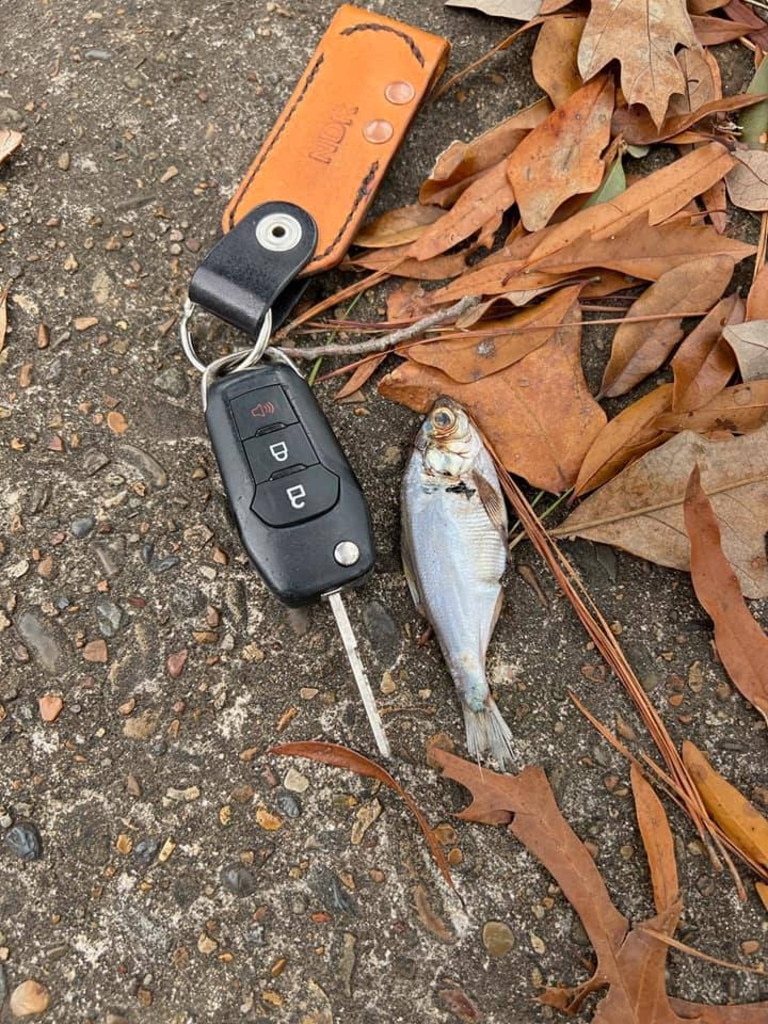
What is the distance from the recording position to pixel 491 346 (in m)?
1.79

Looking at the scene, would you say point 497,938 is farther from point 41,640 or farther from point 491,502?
point 41,640

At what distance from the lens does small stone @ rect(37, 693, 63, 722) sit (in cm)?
164

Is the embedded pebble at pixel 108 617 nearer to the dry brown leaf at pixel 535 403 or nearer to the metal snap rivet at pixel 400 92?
the dry brown leaf at pixel 535 403

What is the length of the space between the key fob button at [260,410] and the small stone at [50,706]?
1.91 ft

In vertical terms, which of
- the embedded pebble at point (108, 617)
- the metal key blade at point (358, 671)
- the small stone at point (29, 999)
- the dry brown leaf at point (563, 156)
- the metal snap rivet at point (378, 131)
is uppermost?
the metal snap rivet at point (378, 131)

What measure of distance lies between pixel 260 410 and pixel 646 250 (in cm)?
83

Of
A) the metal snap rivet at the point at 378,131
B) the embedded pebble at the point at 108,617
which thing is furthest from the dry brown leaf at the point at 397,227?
the embedded pebble at the point at 108,617

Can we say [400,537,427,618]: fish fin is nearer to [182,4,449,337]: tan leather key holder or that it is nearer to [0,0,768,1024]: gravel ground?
[0,0,768,1024]: gravel ground

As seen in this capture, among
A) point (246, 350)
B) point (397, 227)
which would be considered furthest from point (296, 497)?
point (397, 227)

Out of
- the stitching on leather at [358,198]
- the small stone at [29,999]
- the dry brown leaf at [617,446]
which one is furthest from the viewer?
the stitching on leather at [358,198]

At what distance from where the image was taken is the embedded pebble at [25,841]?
1569mm

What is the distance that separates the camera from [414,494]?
172cm

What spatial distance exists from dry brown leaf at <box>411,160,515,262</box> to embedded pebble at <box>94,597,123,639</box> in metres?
0.89

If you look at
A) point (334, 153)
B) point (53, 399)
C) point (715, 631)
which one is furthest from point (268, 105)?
point (715, 631)
